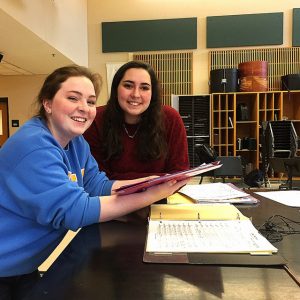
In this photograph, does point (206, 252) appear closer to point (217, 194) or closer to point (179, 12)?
point (217, 194)

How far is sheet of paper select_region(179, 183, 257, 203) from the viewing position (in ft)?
4.36

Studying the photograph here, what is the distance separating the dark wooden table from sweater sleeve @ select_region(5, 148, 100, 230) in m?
0.08

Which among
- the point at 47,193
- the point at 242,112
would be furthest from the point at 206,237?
the point at 242,112

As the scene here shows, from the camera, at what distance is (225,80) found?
6410 millimetres

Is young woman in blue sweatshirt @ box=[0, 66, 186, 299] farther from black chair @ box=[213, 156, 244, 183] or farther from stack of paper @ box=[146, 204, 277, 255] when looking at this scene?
black chair @ box=[213, 156, 244, 183]

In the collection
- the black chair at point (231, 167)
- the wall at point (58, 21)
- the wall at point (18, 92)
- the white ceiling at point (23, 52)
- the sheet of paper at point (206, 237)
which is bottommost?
the black chair at point (231, 167)

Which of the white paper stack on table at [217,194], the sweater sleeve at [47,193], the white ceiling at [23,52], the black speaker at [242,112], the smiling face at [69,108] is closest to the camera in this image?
the sweater sleeve at [47,193]

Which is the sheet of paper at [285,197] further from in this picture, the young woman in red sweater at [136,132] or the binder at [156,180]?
the binder at [156,180]

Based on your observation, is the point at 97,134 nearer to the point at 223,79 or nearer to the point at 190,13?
the point at 223,79

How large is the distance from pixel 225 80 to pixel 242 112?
739 mm

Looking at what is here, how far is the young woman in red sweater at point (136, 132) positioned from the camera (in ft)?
5.32

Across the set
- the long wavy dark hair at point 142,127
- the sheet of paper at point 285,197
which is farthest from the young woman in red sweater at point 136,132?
the sheet of paper at point 285,197

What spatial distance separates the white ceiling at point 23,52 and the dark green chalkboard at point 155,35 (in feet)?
4.87

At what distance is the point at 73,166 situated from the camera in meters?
1.19
